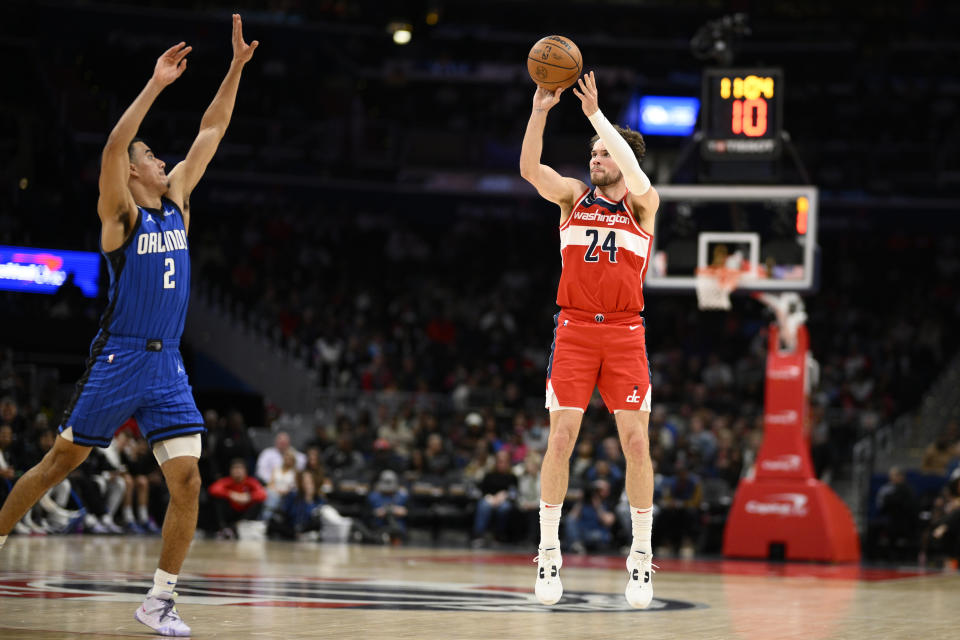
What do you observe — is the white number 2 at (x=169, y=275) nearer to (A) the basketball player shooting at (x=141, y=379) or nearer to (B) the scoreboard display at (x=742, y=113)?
(A) the basketball player shooting at (x=141, y=379)

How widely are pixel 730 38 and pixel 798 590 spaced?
8.19 m

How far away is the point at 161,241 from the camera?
647 cm

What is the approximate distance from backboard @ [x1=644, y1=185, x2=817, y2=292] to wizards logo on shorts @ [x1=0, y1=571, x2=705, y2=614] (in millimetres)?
6683

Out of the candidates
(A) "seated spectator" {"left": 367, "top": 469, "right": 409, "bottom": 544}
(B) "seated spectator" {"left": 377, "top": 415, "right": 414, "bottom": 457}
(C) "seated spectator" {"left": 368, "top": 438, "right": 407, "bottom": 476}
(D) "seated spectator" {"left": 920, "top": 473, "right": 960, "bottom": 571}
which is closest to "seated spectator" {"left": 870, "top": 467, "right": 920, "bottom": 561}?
(D) "seated spectator" {"left": 920, "top": 473, "right": 960, "bottom": 571}

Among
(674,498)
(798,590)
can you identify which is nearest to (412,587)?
(798,590)

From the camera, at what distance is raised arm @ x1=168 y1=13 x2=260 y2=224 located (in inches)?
266

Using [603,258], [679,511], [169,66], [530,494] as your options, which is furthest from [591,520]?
[169,66]

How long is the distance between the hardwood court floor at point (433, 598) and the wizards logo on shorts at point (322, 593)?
1cm

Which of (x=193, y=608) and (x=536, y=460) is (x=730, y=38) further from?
(x=193, y=608)

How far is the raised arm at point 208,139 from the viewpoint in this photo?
6.75 m

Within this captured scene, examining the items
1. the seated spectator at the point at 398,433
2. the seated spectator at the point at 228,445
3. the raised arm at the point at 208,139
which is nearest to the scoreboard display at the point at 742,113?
the seated spectator at the point at 398,433

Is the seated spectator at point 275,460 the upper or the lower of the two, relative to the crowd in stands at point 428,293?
lower

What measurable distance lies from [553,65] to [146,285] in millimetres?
2500

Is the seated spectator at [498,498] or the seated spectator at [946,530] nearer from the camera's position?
the seated spectator at [946,530]
